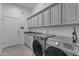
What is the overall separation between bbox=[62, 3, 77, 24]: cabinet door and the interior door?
Result: 2.63 metres

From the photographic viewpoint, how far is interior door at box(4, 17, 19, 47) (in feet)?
10.1

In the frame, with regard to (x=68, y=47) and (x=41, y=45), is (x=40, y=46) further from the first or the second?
(x=68, y=47)

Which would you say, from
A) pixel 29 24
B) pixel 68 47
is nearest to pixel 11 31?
Answer: pixel 29 24

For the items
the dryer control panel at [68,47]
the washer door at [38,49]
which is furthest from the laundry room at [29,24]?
the dryer control panel at [68,47]

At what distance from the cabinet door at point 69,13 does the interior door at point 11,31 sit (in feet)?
8.63

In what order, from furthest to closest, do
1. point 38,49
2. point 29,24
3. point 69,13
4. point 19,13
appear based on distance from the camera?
1. point 29,24
2. point 19,13
3. point 38,49
4. point 69,13

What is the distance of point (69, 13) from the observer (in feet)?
4.28

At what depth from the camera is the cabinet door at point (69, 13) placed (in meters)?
1.20

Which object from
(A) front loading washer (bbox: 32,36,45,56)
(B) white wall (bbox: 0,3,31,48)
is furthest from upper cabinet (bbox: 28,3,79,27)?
(B) white wall (bbox: 0,3,31,48)

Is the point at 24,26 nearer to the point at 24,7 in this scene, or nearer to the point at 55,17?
the point at 24,7

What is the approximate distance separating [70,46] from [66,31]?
894 millimetres

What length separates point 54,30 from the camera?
6.89ft

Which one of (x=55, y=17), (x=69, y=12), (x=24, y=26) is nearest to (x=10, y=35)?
(x=24, y=26)

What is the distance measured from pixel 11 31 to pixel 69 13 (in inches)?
116
